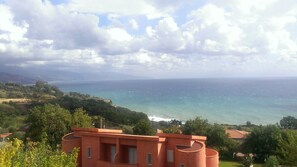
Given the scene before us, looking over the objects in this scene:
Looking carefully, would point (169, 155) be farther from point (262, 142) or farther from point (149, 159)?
point (262, 142)

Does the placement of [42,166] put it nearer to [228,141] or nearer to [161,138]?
[161,138]

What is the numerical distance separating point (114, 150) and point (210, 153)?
266 inches

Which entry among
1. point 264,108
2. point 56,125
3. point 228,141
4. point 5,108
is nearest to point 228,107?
point 264,108

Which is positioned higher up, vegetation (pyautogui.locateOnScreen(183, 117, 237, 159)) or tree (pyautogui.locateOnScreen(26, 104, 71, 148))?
tree (pyautogui.locateOnScreen(26, 104, 71, 148))

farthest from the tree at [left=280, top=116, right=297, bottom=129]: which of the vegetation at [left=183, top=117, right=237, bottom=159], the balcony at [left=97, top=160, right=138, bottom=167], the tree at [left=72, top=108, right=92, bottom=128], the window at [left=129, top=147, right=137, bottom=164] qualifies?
the balcony at [left=97, top=160, right=138, bottom=167]

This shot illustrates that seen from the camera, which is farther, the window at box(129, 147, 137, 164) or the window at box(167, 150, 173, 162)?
the window at box(129, 147, 137, 164)

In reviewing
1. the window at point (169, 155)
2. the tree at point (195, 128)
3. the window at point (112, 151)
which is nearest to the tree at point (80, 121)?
the window at point (112, 151)

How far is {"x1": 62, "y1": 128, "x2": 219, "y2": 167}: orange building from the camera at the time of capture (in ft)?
73.3

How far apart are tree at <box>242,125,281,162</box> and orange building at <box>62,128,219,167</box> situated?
64.5 feet

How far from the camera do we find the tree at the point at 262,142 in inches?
1646

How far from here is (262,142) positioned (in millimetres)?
42625

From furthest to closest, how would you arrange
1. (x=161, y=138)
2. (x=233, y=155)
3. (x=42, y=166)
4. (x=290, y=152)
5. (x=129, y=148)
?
(x=233, y=155) → (x=290, y=152) → (x=129, y=148) → (x=161, y=138) → (x=42, y=166)

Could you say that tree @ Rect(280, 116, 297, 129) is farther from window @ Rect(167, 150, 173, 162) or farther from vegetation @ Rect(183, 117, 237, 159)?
window @ Rect(167, 150, 173, 162)

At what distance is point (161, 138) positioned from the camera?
73.5 feet
